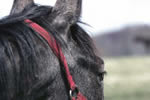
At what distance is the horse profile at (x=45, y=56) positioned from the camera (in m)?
1.95

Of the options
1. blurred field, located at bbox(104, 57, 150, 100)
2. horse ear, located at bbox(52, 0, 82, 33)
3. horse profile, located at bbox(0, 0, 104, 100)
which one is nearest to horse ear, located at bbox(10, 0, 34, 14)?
horse profile, located at bbox(0, 0, 104, 100)

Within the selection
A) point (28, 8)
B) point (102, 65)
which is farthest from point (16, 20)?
point (102, 65)

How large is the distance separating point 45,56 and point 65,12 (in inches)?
10.9

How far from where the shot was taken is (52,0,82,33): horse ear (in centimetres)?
221

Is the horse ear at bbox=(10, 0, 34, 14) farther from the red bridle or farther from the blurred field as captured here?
the blurred field

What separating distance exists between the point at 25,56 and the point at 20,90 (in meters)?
0.16

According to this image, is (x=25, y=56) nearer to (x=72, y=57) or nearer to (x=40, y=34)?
(x=40, y=34)

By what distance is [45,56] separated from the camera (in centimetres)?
209

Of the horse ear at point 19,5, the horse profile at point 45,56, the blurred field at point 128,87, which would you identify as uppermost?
the horse ear at point 19,5

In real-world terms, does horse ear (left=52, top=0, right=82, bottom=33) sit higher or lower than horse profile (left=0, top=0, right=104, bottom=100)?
higher

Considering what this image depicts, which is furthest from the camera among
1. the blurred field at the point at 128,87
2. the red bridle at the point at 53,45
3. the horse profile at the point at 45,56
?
the blurred field at the point at 128,87

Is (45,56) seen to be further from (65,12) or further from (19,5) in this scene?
(19,5)

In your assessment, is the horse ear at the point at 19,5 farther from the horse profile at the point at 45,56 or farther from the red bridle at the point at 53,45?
the red bridle at the point at 53,45

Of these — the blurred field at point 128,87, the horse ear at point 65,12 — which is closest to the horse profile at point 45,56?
Result: the horse ear at point 65,12
